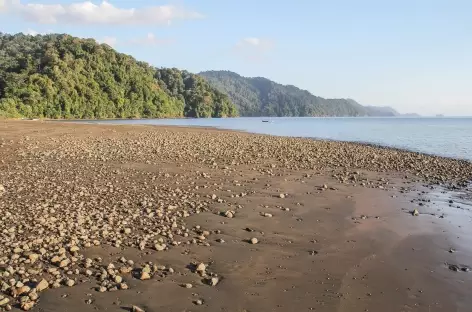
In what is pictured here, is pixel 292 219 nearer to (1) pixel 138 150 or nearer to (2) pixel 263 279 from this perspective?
(2) pixel 263 279

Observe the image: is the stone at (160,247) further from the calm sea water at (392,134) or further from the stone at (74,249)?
the calm sea water at (392,134)

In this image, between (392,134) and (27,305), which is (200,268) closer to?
(27,305)

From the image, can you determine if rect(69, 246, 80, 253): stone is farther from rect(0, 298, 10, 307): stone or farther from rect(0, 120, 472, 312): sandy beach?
rect(0, 298, 10, 307): stone

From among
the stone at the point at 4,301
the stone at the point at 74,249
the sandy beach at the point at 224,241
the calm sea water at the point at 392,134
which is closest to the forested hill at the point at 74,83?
the calm sea water at the point at 392,134

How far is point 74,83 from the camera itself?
324 ft

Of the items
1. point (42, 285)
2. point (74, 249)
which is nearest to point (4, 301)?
point (42, 285)

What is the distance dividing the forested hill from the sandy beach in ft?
218

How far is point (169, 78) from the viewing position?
17662cm

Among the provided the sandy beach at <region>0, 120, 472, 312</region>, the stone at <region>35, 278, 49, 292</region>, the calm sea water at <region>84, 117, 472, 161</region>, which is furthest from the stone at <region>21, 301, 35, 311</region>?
the calm sea water at <region>84, 117, 472, 161</region>

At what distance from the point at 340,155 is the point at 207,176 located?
1336 centimetres

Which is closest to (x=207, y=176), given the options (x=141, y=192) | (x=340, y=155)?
(x=141, y=192)

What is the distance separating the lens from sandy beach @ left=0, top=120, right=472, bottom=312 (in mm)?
6355

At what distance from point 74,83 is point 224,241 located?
10015 cm

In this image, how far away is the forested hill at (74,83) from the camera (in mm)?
83750
